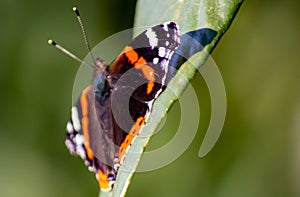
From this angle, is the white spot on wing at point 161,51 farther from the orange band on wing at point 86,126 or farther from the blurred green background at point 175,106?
the blurred green background at point 175,106

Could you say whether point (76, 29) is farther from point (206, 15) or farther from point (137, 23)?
point (206, 15)

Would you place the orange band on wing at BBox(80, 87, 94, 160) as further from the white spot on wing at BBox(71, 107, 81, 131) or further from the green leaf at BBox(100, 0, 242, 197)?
the green leaf at BBox(100, 0, 242, 197)

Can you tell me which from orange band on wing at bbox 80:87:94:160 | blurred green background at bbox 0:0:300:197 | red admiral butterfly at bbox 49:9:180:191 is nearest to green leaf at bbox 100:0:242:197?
red admiral butterfly at bbox 49:9:180:191

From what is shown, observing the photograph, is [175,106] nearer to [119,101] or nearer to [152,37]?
[119,101]

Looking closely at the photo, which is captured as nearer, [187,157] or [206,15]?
[206,15]

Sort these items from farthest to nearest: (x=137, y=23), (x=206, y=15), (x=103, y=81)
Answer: (x=103, y=81) < (x=137, y=23) < (x=206, y=15)

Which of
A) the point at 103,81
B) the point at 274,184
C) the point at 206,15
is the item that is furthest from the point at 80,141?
the point at 274,184

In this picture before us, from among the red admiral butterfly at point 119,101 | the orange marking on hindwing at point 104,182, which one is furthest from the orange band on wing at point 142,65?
the orange marking on hindwing at point 104,182
